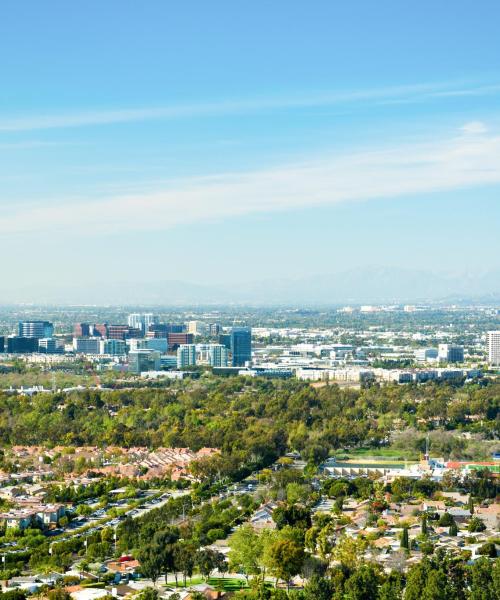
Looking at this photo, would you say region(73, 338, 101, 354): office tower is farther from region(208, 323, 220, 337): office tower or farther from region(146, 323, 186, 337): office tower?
region(208, 323, 220, 337): office tower

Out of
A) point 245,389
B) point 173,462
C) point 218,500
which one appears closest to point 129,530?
point 218,500

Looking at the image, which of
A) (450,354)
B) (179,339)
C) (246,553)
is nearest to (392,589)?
(246,553)

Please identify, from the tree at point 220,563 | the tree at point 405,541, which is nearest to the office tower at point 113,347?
the tree at point 405,541

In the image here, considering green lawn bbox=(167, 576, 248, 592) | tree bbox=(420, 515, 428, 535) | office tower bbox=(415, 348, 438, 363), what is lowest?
green lawn bbox=(167, 576, 248, 592)

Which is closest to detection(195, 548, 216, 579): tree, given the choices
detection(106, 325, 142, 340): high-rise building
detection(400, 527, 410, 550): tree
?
detection(400, 527, 410, 550): tree

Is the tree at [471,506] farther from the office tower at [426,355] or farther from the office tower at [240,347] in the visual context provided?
Answer: the office tower at [426,355]

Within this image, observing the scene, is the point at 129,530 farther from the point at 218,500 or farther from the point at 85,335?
the point at 85,335

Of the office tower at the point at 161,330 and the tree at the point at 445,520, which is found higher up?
the office tower at the point at 161,330
